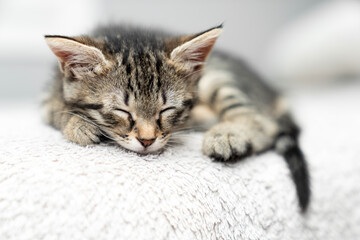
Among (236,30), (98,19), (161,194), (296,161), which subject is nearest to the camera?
(161,194)

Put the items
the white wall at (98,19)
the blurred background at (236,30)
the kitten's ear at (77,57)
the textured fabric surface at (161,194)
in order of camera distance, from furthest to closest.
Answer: the white wall at (98,19) < the blurred background at (236,30) < the kitten's ear at (77,57) < the textured fabric surface at (161,194)

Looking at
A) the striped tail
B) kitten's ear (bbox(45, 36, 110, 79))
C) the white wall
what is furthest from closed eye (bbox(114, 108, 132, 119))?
the white wall

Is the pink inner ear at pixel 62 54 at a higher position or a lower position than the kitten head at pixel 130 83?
higher

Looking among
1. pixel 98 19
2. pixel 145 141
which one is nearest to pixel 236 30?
pixel 98 19

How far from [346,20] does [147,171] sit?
1956mm

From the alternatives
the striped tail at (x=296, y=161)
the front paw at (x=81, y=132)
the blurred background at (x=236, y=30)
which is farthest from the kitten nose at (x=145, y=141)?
the blurred background at (x=236, y=30)

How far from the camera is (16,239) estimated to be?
1.16 feet

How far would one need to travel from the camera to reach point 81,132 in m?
0.62

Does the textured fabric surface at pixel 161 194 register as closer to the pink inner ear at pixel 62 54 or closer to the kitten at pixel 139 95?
the kitten at pixel 139 95

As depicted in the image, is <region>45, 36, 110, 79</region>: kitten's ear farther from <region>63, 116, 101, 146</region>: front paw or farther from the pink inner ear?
<region>63, 116, 101, 146</region>: front paw

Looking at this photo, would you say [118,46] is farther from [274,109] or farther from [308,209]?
[274,109]

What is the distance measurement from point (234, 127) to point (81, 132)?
1.33ft

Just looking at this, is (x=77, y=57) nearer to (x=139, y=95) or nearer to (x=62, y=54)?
(x=62, y=54)

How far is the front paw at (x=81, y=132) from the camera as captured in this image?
0.61 meters
